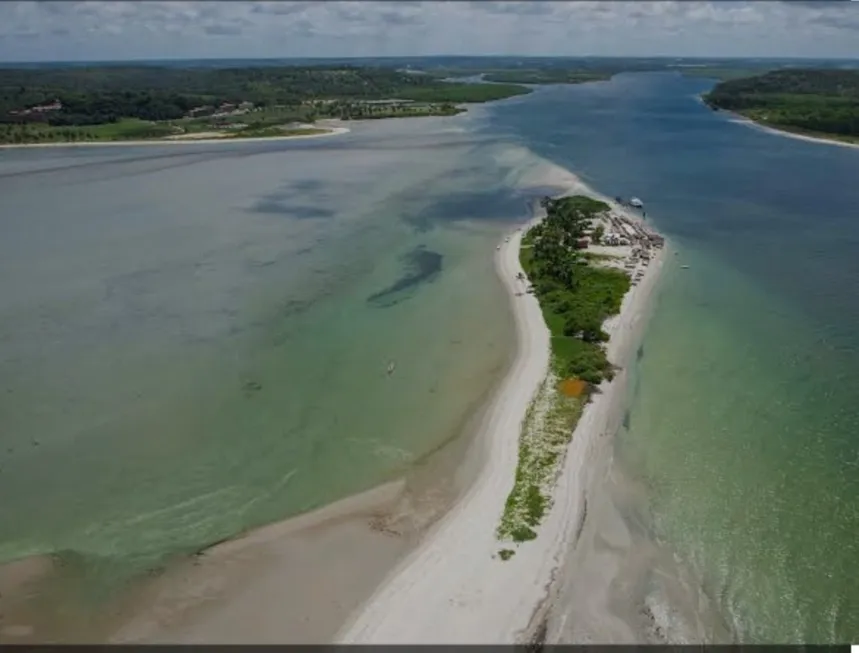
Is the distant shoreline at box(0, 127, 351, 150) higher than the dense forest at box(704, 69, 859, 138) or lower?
lower

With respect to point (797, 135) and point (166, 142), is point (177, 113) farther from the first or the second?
point (797, 135)

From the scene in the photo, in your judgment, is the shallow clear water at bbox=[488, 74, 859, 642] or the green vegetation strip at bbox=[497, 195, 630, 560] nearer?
the shallow clear water at bbox=[488, 74, 859, 642]

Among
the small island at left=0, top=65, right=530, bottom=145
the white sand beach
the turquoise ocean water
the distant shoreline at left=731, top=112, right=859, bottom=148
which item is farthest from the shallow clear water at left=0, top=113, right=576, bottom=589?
the distant shoreline at left=731, top=112, right=859, bottom=148

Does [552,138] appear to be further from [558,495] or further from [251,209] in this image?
[558,495]

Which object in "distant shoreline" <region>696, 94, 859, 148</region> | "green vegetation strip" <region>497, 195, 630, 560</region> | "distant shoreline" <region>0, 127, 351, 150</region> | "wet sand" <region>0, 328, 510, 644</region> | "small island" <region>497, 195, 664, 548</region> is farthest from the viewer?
"distant shoreline" <region>0, 127, 351, 150</region>

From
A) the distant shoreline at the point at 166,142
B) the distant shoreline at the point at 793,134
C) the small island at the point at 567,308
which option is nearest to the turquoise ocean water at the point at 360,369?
the small island at the point at 567,308

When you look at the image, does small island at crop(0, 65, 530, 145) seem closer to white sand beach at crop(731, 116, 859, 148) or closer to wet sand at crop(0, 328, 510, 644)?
white sand beach at crop(731, 116, 859, 148)

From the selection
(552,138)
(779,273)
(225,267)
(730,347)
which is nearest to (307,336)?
(225,267)

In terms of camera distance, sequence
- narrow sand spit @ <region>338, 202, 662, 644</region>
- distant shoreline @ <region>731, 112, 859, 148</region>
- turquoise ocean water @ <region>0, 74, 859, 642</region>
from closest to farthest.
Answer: narrow sand spit @ <region>338, 202, 662, 644</region>, turquoise ocean water @ <region>0, 74, 859, 642</region>, distant shoreline @ <region>731, 112, 859, 148</region>
